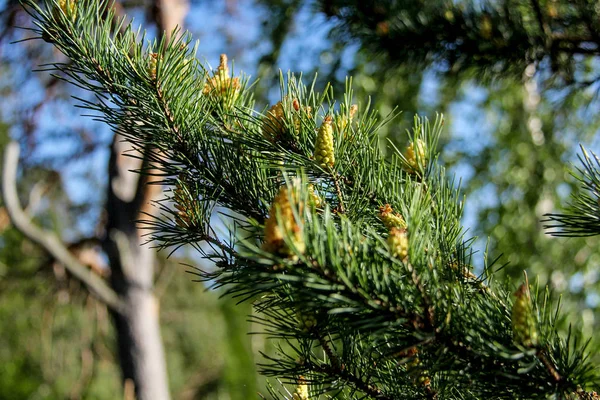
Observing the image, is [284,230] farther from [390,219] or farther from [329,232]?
[390,219]

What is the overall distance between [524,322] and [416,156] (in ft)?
0.69

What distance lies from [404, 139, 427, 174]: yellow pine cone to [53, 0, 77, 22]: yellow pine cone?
344mm

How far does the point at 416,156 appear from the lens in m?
0.55

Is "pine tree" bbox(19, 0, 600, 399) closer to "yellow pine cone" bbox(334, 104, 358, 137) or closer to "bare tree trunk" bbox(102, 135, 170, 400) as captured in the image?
"yellow pine cone" bbox(334, 104, 358, 137)

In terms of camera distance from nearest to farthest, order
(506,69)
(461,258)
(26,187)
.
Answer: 1. (461,258)
2. (506,69)
3. (26,187)

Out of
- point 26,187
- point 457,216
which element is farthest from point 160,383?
point 26,187

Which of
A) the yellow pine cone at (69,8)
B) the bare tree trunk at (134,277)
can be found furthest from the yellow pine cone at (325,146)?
the bare tree trunk at (134,277)

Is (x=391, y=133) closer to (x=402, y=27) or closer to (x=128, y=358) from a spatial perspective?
(x=128, y=358)

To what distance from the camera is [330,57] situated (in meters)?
3.41

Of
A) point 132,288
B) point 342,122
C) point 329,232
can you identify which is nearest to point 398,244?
point 329,232

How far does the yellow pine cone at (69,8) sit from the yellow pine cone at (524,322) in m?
0.44

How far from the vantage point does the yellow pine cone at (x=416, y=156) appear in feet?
1.83

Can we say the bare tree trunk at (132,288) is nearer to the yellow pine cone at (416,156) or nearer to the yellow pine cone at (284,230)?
the yellow pine cone at (416,156)

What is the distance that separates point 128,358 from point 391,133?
1926mm
